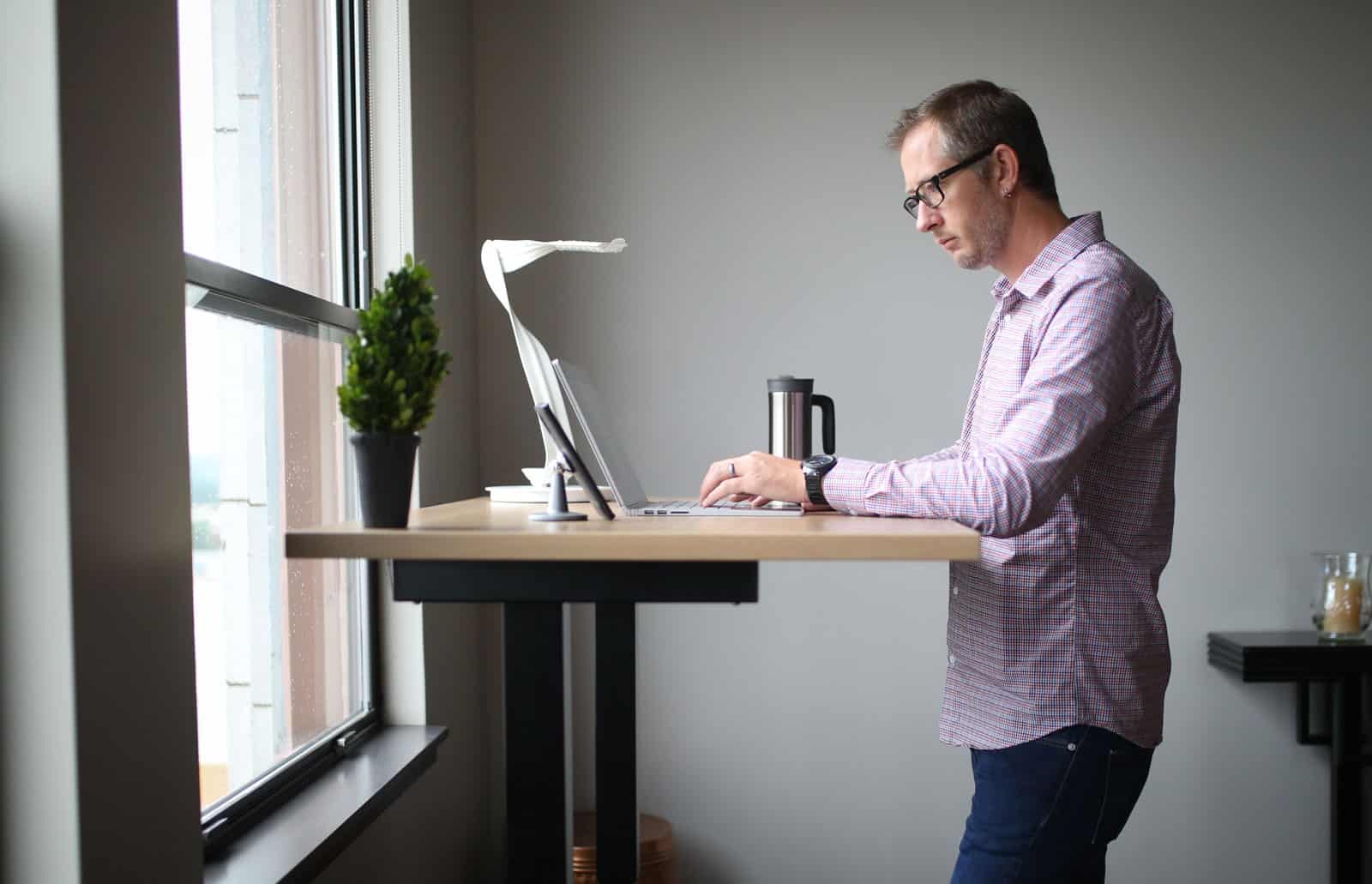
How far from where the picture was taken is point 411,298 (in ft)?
4.21

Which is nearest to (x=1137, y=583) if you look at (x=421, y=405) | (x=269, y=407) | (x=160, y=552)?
(x=421, y=405)

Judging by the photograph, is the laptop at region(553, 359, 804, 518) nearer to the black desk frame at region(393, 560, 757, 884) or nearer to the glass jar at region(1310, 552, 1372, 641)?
the black desk frame at region(393, 560, 757, 884)

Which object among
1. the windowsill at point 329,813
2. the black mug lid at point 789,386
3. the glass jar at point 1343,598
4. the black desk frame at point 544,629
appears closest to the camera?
the black desk frame at point 544,629

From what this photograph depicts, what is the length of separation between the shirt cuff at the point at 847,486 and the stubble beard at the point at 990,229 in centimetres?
45

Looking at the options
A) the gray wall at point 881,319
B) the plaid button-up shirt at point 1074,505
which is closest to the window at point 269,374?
the gray wall at point 881,319

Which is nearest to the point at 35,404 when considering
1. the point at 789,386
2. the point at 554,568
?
the point at 554,568

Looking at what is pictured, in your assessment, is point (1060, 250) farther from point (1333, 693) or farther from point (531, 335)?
point (1333, 693)

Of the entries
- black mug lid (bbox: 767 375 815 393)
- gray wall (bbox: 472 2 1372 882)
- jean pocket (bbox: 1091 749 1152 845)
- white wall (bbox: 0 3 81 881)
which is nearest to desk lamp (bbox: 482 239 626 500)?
black mug lid (bbox: 767 375 815 393)

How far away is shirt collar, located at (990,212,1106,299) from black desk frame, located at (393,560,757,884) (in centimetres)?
64

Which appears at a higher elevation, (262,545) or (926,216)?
(926,216)

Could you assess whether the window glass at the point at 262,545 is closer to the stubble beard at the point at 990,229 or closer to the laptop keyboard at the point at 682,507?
the laptop keyboard at the point at 682,507

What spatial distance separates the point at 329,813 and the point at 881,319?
1.81m

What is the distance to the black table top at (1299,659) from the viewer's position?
107 inches

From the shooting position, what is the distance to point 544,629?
1.29m
